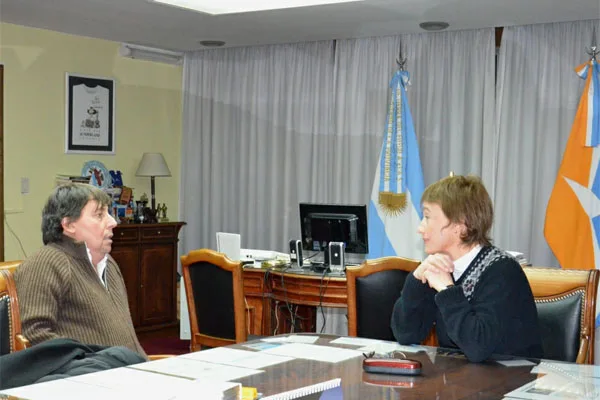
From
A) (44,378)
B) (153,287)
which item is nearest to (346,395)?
(44,378)

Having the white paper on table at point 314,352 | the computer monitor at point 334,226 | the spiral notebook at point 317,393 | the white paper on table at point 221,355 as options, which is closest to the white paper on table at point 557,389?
the spiral notebook at point 317,393

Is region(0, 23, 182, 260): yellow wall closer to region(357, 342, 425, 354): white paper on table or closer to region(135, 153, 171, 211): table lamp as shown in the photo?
region(135, 153, 171, 211): table lamp

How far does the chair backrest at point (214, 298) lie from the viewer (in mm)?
4160

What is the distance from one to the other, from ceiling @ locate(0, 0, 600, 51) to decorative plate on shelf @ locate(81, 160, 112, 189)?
1093 millimetres

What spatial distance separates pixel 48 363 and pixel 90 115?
17.0ft

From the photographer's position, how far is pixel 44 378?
81.4 inches

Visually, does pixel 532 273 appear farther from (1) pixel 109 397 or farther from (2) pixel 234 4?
(2) pixel 234 4

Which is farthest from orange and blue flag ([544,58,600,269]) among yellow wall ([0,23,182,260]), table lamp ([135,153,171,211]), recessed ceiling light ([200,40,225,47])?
yellow wall ([0,23,182,260])

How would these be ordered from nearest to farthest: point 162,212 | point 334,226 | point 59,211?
1. point 59,211
2. point 334,226
3. point 162,212

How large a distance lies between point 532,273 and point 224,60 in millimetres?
5279

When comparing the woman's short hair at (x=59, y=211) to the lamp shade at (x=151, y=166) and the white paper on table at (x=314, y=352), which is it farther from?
the lamp shade at (x=151, y=166)

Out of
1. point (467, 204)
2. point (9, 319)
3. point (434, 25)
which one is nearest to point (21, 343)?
point (9, 319)

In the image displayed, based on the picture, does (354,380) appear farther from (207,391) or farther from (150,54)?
(150,54)

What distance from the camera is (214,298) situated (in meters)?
4.27
